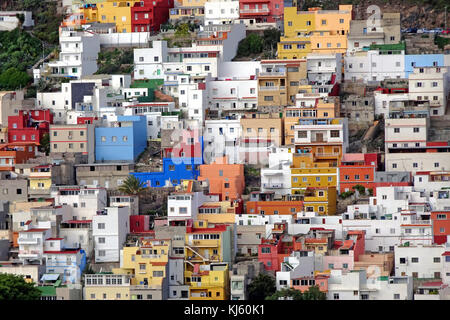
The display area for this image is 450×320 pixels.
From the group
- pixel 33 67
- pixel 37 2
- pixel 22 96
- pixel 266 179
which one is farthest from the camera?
pixel 37 2

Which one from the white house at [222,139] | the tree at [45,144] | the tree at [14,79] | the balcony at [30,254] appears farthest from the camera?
the tree at [14,79]

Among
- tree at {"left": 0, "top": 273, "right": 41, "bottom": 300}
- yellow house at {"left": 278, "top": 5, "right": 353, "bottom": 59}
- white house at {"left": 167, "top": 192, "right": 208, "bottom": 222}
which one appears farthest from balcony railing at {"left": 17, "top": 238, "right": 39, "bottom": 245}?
yellow house at {"left": 278, "top": 5, "right": 353, "bottom": 59}

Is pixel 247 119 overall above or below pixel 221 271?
above

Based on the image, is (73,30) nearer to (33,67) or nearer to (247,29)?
(33,67)

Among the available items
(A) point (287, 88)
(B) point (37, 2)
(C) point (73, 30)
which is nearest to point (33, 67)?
(C) point (73, 30)

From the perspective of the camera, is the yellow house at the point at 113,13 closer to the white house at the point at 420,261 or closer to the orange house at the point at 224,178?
the orange house at the point at 224,178

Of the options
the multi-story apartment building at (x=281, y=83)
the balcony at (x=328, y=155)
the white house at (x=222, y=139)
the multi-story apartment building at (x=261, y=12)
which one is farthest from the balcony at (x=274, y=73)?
the multi-story apartment building at (x=261, y=12)

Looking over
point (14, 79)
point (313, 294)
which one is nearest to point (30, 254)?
point (313, 294)
